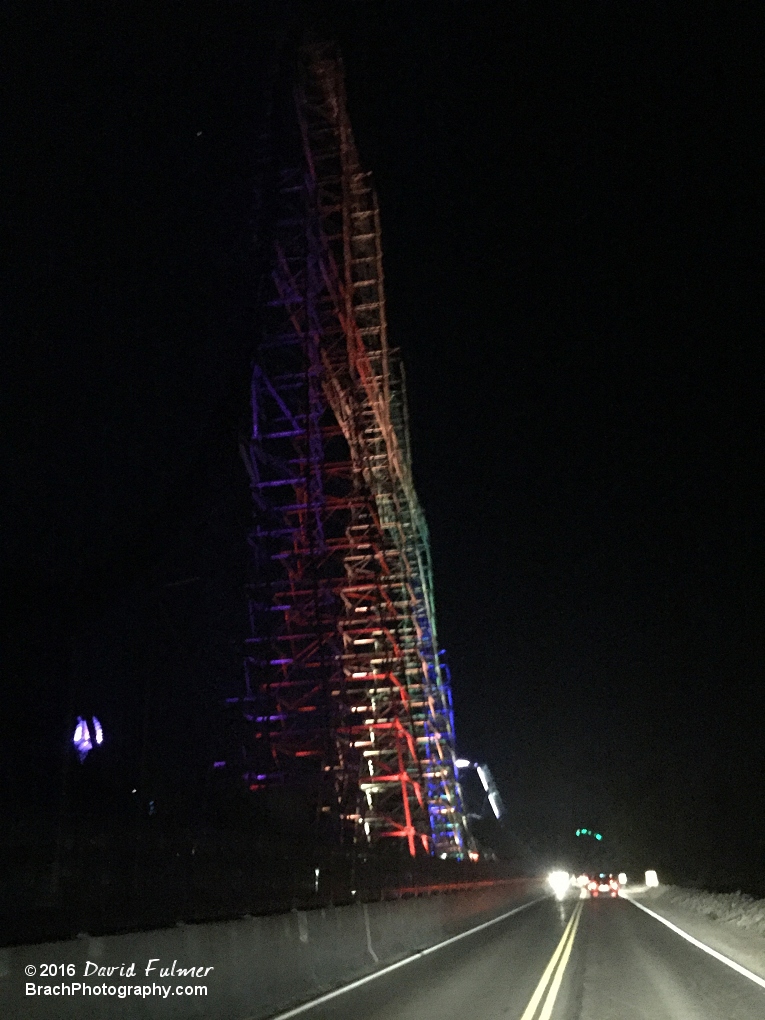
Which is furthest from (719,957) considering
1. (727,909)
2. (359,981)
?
(727,909)

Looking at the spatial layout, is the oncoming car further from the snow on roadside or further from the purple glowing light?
the purple glowing light

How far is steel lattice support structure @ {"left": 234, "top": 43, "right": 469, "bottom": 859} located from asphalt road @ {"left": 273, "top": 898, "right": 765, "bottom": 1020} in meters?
13.2

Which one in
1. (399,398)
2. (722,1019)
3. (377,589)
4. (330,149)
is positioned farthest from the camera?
(399,398)

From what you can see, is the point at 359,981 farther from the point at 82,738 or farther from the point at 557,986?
the point at 82,738

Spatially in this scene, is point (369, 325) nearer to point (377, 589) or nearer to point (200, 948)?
point (377, 589)

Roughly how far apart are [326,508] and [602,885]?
166ft

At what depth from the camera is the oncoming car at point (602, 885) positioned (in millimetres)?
73688

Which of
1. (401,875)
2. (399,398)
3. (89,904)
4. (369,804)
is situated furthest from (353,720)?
(89,904)

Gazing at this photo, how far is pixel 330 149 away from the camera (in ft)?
144

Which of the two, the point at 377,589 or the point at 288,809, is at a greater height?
the point at 377,589

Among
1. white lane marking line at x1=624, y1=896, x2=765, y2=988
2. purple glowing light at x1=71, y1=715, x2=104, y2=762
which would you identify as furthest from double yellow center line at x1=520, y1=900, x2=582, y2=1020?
purple glowing light at x1=71, y1=715, x2=104, y2=762

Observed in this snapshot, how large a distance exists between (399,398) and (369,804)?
27.3 meters

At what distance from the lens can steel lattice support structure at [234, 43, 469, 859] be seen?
127 feet

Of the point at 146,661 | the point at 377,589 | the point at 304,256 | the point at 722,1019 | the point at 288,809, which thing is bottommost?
the point at 722,1019
